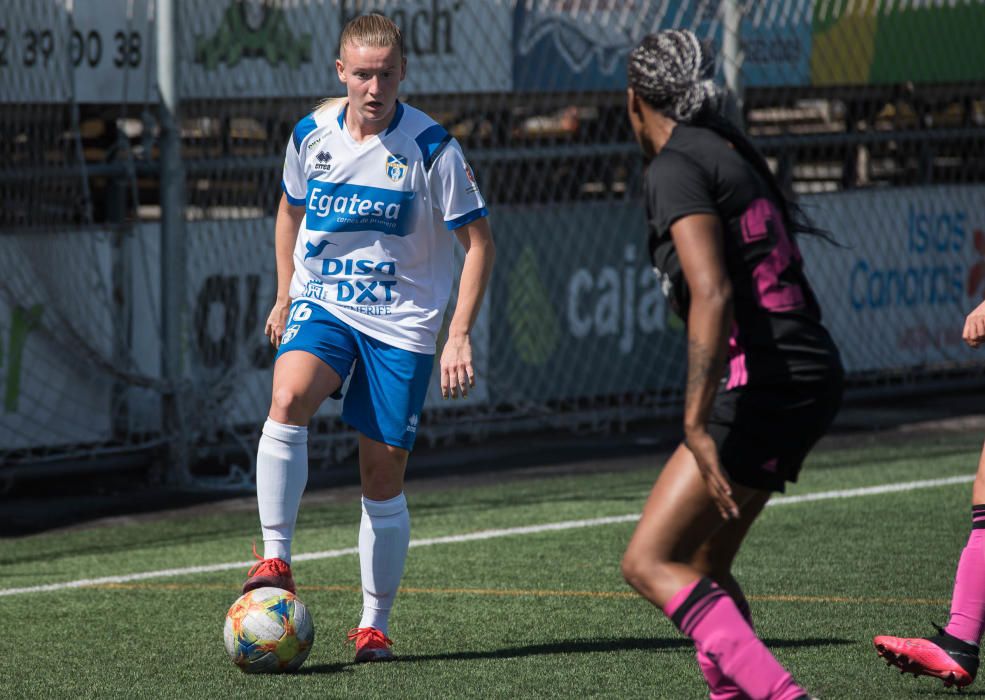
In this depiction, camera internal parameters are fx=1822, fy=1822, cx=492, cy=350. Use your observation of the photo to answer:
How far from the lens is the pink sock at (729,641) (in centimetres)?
400

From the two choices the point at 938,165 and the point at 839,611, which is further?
the point at 938,165

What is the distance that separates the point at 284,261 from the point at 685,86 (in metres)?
2.04

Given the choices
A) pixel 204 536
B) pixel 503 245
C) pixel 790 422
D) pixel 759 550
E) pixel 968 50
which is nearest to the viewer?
pixel 790 422

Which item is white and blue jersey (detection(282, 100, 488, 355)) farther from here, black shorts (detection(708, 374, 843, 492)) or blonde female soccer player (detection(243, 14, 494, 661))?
black shorts (detection(708, 374, 843, 492))

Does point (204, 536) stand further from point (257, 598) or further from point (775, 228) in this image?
point (775, 228)

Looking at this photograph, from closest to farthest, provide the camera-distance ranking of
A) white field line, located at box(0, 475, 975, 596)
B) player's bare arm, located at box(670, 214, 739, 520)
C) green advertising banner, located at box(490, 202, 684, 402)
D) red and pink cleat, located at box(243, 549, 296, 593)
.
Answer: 1. player's bare arm, located at box(670, 214, 739, 520)
2. red and pink cleat, located at box(243, 549, 296, 593)
3. white field line, located at box(0, 475, 975, 596)
4. green advertising banner, located at box(490, 202, 684, 402)

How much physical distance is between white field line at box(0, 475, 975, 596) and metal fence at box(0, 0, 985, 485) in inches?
74.3

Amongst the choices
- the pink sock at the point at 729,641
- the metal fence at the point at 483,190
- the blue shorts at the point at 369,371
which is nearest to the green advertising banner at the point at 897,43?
the metal fence at the point at 483,190

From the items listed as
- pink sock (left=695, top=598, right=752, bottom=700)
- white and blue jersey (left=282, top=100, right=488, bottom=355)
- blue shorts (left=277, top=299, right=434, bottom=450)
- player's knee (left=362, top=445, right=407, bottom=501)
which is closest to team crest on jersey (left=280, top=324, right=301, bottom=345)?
blue shorts (left=277, top=299, right=434, bottom=450)

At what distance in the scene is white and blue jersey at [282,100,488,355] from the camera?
554 centimetres

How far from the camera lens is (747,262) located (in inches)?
162

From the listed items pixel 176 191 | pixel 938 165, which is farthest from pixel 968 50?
pixel 176 191

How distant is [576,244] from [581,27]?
1279mm

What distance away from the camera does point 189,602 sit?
6.46 metres
